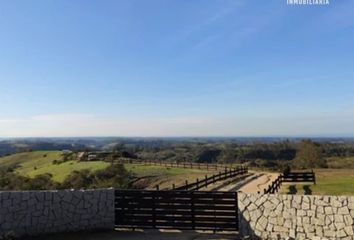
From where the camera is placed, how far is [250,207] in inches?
579

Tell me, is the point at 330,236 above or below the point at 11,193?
below

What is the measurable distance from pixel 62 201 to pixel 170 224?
3912 mm

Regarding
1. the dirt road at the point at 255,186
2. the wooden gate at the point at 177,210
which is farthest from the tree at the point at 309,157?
the wooden gate at the point at 177,210

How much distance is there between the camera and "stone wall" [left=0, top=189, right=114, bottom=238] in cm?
1524

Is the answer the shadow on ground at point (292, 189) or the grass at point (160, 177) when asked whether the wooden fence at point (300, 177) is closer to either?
the shadow on ground at point (292, 189)

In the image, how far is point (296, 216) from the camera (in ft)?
46.1

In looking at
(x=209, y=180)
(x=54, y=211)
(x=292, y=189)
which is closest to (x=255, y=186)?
(x=292, y=189)

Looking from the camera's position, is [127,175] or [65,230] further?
[127,175]

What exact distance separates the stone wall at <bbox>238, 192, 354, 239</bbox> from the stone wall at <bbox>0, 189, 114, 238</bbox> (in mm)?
4923

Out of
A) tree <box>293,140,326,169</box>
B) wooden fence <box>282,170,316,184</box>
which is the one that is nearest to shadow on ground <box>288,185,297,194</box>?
wooden fence <box>282,170,316,184</box>

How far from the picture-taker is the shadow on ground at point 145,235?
14.6 m

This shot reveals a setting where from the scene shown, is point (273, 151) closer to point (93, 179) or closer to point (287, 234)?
point (93, 179)

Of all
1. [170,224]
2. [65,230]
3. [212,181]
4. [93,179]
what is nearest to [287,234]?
[170,224]

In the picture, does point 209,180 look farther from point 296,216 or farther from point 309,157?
point 309,157
